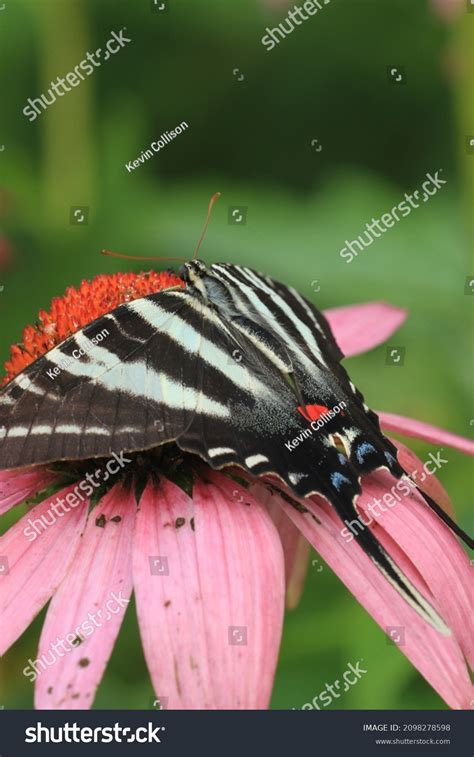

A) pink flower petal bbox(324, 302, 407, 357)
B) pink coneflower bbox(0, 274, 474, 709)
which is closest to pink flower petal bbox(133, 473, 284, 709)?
pink coneflower bbox(0, 274, 474, 709)

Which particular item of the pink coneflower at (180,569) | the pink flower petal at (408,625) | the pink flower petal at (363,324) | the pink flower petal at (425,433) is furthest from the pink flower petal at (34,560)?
the pink flower petal at (363,324)

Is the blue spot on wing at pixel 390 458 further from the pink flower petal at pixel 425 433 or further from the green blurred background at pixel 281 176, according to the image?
the green blurred background at pixel 281 176

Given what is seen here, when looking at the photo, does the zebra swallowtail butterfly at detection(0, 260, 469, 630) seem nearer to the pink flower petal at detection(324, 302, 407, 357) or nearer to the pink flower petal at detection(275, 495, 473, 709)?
the pink flower petal at detection(275, 495, 473, 709)

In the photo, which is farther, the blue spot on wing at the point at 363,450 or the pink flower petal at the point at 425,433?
the pink flower petal at the point at 425,433

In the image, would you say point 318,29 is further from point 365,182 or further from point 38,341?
point 38,341

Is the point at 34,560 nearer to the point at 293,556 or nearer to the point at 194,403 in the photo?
the point at 194,403

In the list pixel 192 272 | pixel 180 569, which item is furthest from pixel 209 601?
pixel 192 272
